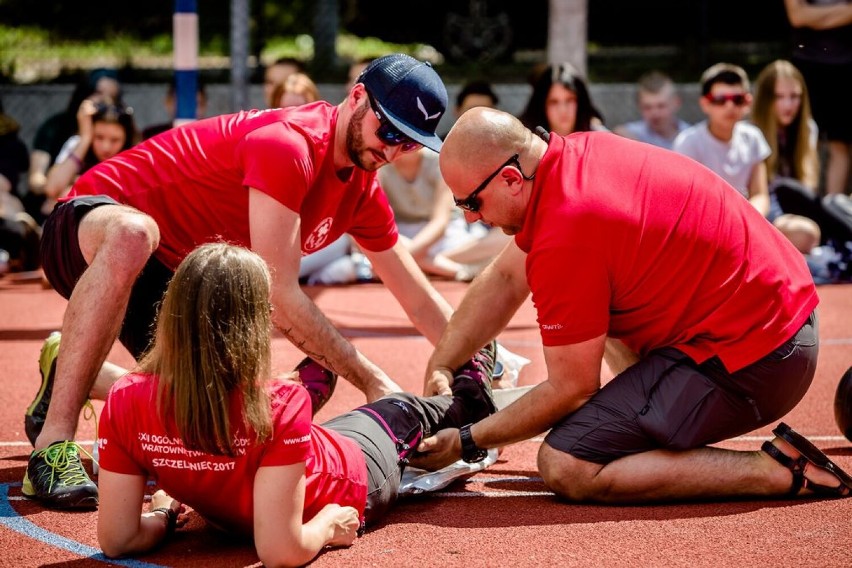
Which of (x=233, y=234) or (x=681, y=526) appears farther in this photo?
(x=233, y=234)

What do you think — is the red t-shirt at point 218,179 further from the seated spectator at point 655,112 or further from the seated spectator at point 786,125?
the seated spectator at point 655,112

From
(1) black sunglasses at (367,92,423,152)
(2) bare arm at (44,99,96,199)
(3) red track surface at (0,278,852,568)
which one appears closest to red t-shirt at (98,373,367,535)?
(3) red track surface at (0,278,852,568)

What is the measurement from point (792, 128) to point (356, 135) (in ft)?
22.1

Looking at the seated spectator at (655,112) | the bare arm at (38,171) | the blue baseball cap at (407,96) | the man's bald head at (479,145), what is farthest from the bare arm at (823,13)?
the man's bald head at (479,145)

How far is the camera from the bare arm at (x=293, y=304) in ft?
14.7

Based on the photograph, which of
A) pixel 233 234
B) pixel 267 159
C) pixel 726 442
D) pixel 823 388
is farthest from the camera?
pixel 823 388

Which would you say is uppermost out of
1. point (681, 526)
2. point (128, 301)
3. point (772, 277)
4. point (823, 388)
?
point (772, 277)

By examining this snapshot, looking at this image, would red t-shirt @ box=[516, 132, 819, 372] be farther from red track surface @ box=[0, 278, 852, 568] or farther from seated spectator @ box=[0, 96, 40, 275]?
seated spectator @ box=[0, 96, 40, 275]

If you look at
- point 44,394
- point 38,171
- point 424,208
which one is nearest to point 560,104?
point 424,208

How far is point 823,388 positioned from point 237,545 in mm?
3542

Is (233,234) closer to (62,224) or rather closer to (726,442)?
(62,224)

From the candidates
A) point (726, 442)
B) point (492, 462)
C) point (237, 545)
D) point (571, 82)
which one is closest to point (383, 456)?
point (237, 545)

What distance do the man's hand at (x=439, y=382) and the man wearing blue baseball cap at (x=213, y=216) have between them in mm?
186

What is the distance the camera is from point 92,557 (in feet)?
12.6
